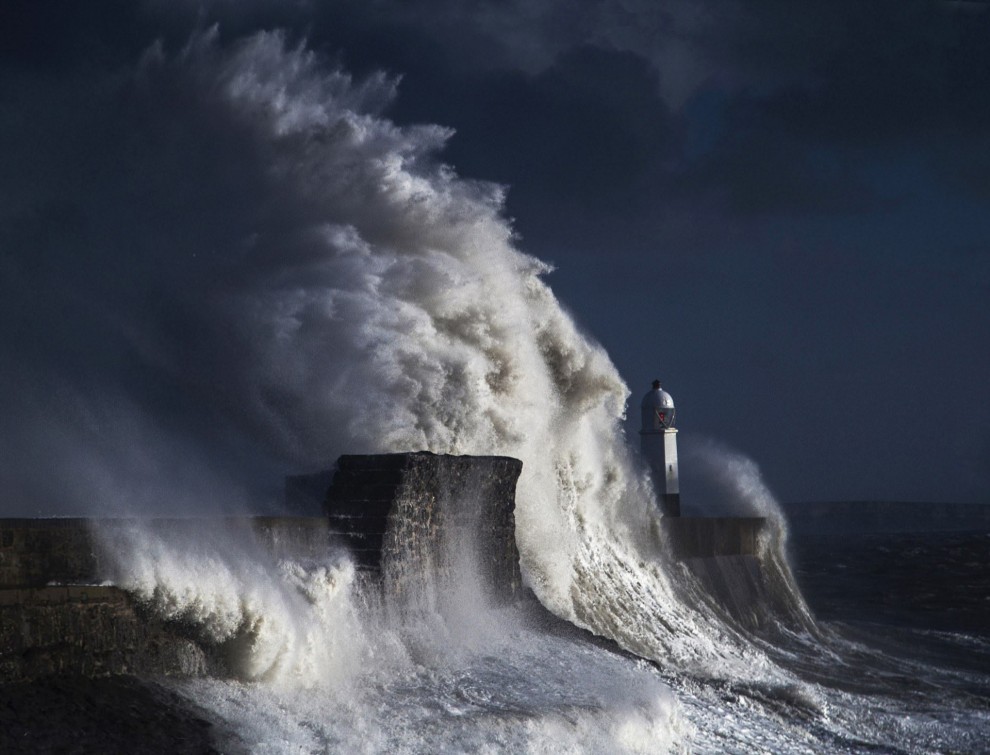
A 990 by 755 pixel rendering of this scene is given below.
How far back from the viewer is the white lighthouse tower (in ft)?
60.4

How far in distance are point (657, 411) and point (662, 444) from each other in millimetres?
661

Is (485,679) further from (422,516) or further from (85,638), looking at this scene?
(85,638)

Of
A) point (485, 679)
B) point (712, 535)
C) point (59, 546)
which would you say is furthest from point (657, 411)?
point (59, 546)

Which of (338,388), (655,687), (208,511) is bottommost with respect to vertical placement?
(655,687)

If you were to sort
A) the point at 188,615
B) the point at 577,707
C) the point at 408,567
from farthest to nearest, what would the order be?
the point at 408,567 → the point at 577,707 → the point at 188,615

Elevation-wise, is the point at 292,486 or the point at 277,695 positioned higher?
the point at 292,486

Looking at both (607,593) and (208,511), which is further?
(607,593)

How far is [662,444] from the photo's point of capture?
741 inches

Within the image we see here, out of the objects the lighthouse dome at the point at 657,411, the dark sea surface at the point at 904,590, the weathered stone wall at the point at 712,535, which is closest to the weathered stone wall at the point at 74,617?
the weathered stone wall at the point at 712,535

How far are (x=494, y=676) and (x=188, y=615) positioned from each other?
8.71 ft

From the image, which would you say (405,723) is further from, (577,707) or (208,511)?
(208,511)

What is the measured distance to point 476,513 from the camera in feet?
34.3

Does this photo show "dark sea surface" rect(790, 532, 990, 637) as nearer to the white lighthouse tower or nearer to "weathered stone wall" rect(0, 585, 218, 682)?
the white lighthouse tower

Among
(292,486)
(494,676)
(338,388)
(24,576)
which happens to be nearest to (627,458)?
(338,388)
